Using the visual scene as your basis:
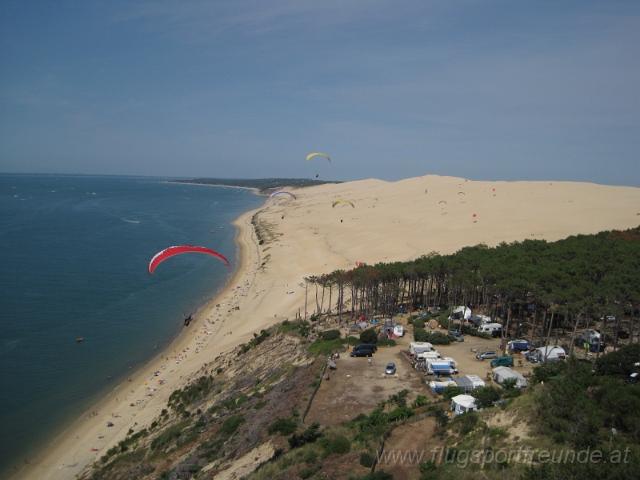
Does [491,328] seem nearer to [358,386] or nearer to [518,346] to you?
[518,346]

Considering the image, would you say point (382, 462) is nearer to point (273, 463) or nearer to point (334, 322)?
point (273, 463)

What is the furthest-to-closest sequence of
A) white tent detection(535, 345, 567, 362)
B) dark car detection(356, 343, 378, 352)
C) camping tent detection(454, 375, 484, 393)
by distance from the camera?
1. dark car detection(356, 343, 378, 352)
2. white tent detection(535, 345, 567, 362)
3. camping tent detection(454, 375, 484, 393)

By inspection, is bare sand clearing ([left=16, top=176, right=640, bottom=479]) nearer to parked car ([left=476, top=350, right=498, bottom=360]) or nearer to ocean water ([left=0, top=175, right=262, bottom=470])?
ocean water ([left=0, top=175, right=262, bottom=470])

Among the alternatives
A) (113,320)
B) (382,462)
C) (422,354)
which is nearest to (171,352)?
(113,320)

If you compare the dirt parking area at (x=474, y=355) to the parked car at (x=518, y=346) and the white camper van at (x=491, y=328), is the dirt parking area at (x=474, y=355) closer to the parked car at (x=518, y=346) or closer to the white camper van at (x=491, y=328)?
the parked car at (x=518, y=346)

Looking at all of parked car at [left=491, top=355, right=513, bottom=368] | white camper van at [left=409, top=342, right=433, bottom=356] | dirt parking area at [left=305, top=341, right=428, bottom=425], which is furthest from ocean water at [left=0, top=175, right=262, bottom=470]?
parked car at [left=491, top=355, right=513, bottom=368]

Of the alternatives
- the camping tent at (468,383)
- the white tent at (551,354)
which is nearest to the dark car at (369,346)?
the camping tent at (468,383)
